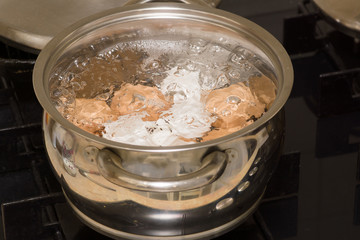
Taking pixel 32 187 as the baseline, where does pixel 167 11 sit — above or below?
above

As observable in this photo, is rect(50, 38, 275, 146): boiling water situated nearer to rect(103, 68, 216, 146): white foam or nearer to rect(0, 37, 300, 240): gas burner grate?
rect(103, 68, 216, 146): white foam

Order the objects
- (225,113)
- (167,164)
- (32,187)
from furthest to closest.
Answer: (32,187), (225,113), (167,164)

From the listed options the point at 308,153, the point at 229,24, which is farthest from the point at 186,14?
the point at 308,153

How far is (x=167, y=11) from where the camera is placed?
75cm

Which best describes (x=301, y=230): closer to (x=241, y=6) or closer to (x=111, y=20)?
(x=111, y=20)

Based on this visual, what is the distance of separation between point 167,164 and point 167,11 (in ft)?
0.75

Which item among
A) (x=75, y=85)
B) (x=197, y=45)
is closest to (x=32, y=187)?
(x=75, y=85)

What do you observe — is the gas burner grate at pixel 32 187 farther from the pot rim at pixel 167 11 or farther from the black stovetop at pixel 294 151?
the pot rim at pixel 167 11

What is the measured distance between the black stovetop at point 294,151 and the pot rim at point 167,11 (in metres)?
0.14

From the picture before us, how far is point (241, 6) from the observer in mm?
1043

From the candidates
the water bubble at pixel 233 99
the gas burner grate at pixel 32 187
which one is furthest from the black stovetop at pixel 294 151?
the water bubble at pixel 233 99

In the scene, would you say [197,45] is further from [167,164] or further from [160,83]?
[167,164]

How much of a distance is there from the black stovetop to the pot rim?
0.14 meters

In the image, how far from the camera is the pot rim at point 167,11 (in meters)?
0.57
